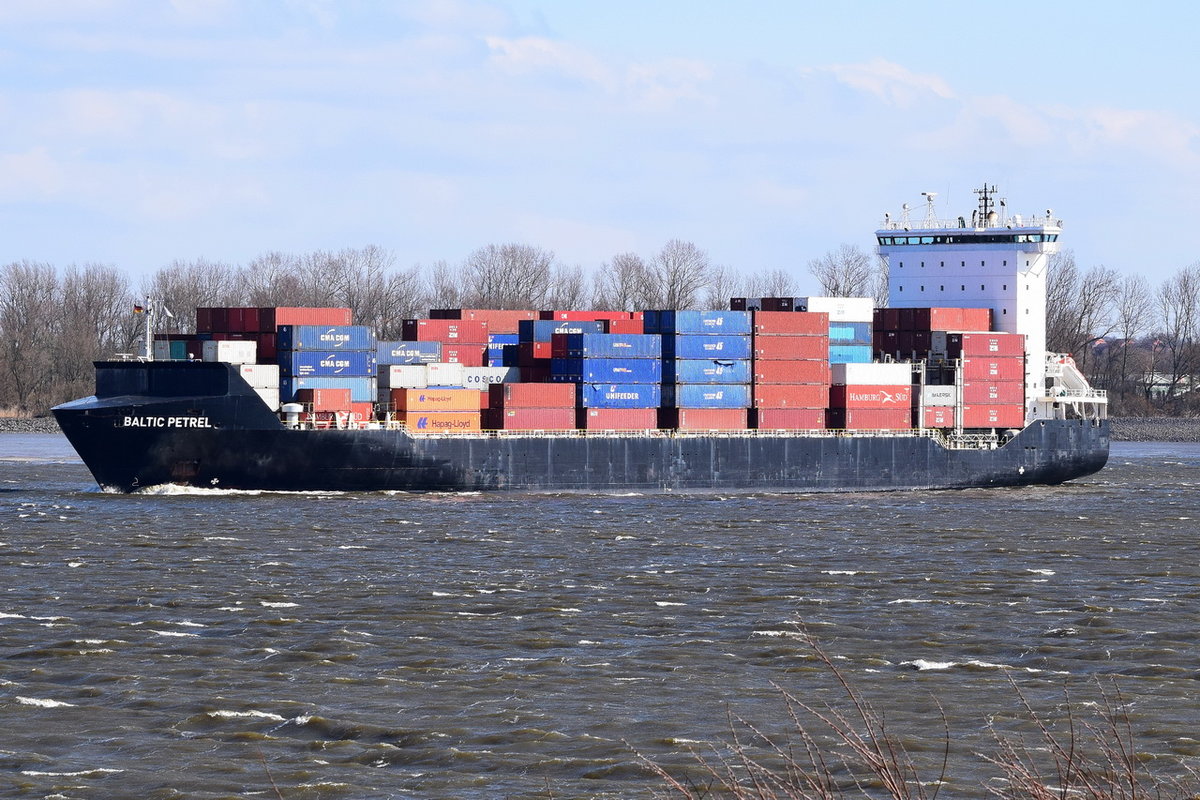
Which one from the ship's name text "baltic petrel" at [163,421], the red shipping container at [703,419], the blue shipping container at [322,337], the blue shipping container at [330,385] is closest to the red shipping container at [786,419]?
the red shipping container at [703,419]

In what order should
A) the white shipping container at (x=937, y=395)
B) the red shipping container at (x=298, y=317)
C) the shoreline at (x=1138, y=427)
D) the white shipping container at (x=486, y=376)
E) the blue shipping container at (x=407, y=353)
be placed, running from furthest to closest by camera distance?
the shoreline at (x=1138, y=427)
the white shipping container at (x=937, y=395)
the white shipping container at (x=486, y=376)
the blue shipping container at (x=407, y=353)
the red shipping container at (x=298, y=317)

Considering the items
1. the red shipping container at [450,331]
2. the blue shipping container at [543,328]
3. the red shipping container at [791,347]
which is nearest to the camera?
the red shipping container at [450,331]

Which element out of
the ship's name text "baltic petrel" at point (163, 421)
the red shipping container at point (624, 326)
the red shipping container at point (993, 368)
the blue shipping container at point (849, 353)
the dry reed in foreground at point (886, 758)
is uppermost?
the red shipping container at point (624, 326)

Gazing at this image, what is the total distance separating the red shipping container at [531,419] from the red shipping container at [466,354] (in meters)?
2.19

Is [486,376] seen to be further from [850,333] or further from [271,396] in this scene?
[850,333]

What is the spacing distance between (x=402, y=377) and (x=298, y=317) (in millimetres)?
3734

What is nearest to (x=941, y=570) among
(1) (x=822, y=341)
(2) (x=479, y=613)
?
(2) (x=479, y=613)

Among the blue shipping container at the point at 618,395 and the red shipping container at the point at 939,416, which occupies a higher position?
the blue shipping container at the point at 618,395

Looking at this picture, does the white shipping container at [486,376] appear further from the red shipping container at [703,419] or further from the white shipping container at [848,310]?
the white shipping container at [848,310]

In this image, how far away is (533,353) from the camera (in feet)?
161

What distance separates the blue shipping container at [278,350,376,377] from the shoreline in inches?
2417

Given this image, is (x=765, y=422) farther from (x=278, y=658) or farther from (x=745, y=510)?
(x=278, y=658)

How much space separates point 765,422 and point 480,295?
217 ft

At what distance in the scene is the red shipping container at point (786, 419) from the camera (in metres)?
50.1
